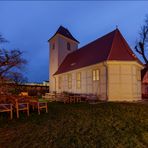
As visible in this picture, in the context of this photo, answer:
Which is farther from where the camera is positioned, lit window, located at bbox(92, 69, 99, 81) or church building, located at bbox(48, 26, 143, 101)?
lit window, located at bbox(92, 69, 99, 81)

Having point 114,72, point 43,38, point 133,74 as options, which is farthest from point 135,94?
point 43,38

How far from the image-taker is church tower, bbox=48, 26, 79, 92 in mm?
27250

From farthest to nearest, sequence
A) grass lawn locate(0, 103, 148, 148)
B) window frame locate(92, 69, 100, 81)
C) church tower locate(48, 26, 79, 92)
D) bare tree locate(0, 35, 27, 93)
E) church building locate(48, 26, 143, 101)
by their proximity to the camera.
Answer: church tower locate(48, 26, 79, 92) < window frame locate(92, 69, 100, 81) < church building locate(48, 26, 143, 101) < bare tree locate(0, 35, 27, 93) < grass lawn locate(0, 103, 148, 148)

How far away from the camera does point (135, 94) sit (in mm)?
16391

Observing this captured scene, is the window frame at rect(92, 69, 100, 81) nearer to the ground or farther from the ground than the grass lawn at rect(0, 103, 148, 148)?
farther from the ground

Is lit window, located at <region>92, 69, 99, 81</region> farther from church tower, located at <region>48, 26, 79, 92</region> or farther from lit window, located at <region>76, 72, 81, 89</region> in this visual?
church tower, located at <region>48, 26, 79, 92</region>

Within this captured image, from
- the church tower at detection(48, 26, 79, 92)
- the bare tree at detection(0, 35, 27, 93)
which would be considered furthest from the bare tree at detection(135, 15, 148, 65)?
the bare tree at detection(0, 35, 27, 93)

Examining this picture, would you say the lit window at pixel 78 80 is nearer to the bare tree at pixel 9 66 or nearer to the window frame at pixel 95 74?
the window frame at pixel 95 74

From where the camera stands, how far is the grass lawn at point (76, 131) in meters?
6.00

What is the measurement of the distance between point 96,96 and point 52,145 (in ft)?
36.5

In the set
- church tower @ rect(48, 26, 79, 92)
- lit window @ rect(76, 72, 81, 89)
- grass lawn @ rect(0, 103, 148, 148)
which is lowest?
grass lawn @ rect(0, 103, 148, 148)

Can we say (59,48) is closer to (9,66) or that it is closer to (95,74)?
(95,74)

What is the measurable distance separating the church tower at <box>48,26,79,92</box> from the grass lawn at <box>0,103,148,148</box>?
1865 cm

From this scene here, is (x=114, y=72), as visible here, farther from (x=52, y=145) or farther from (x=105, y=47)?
(x=52, y=145)
